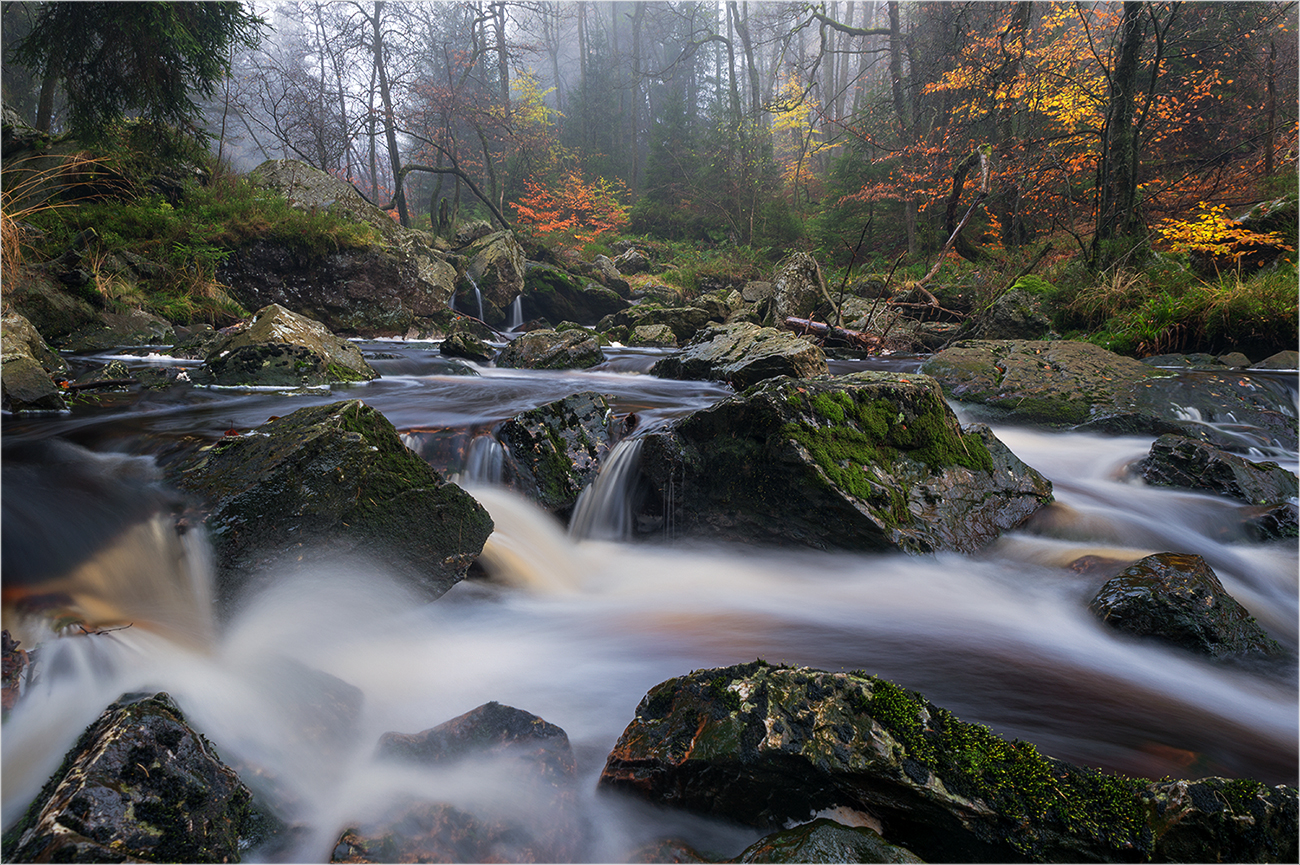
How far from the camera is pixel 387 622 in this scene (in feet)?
10.1

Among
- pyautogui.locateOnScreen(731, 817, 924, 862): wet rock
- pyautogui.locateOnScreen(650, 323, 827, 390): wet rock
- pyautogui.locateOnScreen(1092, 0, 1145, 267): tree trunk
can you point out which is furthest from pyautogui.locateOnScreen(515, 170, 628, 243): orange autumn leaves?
pyautogui.locateOnScreen(731, 817, 924, 862): wet rock

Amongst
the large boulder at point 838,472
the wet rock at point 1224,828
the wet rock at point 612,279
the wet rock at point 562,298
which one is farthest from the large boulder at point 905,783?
the wet rock at point 612,279

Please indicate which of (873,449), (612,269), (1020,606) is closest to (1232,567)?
(1020,606)

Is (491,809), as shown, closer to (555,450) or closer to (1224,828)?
(1224,828)

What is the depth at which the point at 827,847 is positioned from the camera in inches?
61.2

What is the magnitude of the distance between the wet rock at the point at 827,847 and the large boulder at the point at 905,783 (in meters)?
0.14

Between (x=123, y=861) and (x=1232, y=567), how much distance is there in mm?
5572

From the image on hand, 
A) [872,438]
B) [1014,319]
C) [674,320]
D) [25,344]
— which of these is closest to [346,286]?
[674,320]

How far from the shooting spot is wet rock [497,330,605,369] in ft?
31.1

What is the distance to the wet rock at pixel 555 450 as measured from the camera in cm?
463

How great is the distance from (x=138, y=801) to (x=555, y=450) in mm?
3372

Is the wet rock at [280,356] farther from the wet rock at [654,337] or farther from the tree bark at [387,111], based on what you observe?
the tree bark at [387,111]

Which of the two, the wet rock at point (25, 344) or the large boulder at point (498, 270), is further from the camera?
the large boulder at point (498, 270)

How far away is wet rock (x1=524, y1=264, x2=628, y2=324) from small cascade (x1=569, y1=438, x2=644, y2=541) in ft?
42.9
